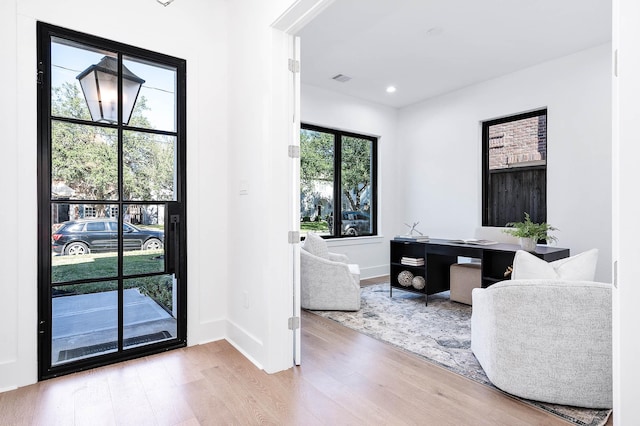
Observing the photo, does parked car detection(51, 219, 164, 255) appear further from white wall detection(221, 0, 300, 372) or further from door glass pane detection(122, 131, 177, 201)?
white wall detection(221, 0, 300, 372)

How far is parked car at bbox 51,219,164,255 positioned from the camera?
7.88 feet

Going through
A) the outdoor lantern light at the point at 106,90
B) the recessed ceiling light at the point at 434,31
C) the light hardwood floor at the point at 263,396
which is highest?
the recessed ceiling light at the point at 434,31

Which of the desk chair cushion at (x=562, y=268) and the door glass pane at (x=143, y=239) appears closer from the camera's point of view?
the desk chair cushion at (x=562, y=268)

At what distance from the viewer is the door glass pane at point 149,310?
8.64 ft

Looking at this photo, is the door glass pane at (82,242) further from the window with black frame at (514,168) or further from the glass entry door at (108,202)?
the window with black frame at (514,168)

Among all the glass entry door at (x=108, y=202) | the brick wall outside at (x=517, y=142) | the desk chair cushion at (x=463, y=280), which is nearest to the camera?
the glass entry door at (x=108, y=202)

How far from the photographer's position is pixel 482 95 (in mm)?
4945

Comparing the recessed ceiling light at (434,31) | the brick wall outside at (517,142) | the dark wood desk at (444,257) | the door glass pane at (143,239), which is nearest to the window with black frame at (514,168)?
the brick wall outside at (517,142)

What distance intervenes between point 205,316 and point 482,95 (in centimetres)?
465

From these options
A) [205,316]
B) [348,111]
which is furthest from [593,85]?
[205,316]

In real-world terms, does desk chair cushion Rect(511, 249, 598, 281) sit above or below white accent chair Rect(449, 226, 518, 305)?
above

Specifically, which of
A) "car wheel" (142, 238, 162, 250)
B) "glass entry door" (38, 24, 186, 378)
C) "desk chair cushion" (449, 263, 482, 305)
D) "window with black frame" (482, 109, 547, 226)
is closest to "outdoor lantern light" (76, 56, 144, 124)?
"glass entry door" (38, 24, 186, 378)

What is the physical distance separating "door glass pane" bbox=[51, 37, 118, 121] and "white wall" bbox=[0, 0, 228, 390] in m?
0.13

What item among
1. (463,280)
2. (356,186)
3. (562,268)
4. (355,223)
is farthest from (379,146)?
(562,268)
